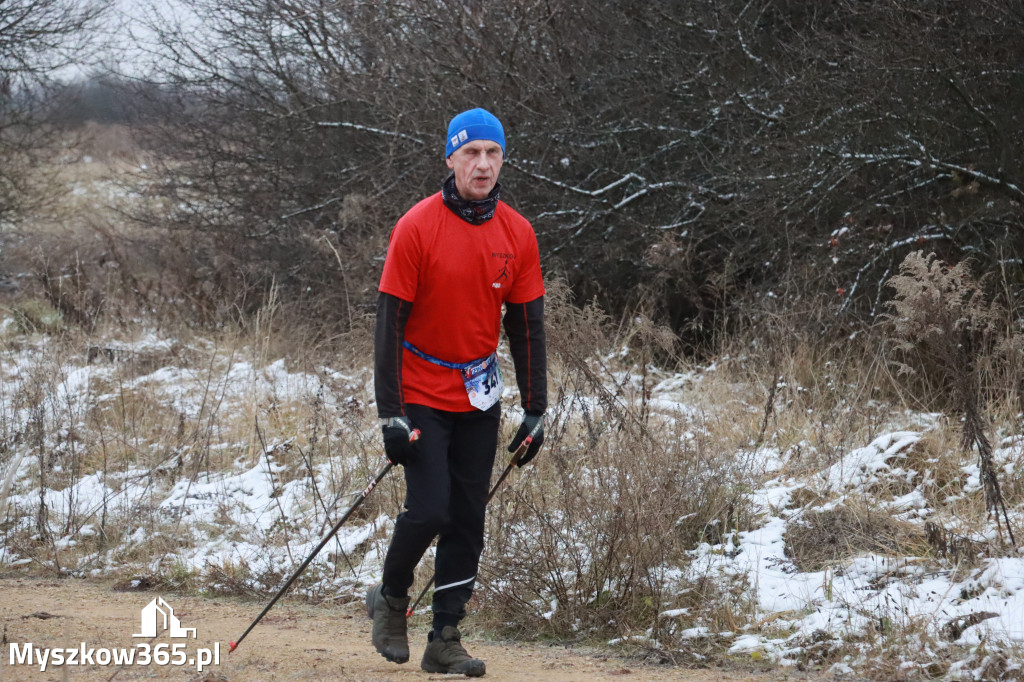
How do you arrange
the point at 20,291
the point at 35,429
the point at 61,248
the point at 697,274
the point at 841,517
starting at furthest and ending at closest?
the point at 61,248 < the point at 20,291 < the point at 697,274 < the point at 35,429 < the point at 841,517

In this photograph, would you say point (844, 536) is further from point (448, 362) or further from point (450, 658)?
point (448, 362)

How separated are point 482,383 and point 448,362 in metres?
0.16

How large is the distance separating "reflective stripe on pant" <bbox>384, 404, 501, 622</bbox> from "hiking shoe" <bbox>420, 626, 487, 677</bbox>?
3.1 inches

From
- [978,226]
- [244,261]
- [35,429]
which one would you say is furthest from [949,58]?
[244,261]

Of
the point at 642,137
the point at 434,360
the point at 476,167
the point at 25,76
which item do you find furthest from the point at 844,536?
the point at 25,76

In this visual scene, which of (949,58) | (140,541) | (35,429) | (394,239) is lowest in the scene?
(140,541)

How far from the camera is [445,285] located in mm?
3988

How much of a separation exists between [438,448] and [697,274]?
7235 millimetres

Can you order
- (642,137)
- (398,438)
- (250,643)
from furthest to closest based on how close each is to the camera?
(642,137), (250,643), (398,438)

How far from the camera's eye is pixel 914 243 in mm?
8766

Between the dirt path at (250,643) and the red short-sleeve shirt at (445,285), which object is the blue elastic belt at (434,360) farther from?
the dirt path at (250,643)

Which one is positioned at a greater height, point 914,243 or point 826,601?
point 914,243

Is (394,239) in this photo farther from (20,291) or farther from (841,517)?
(20,291)

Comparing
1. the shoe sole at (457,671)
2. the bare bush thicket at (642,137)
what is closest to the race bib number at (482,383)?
the shoe sole at (457,671)
